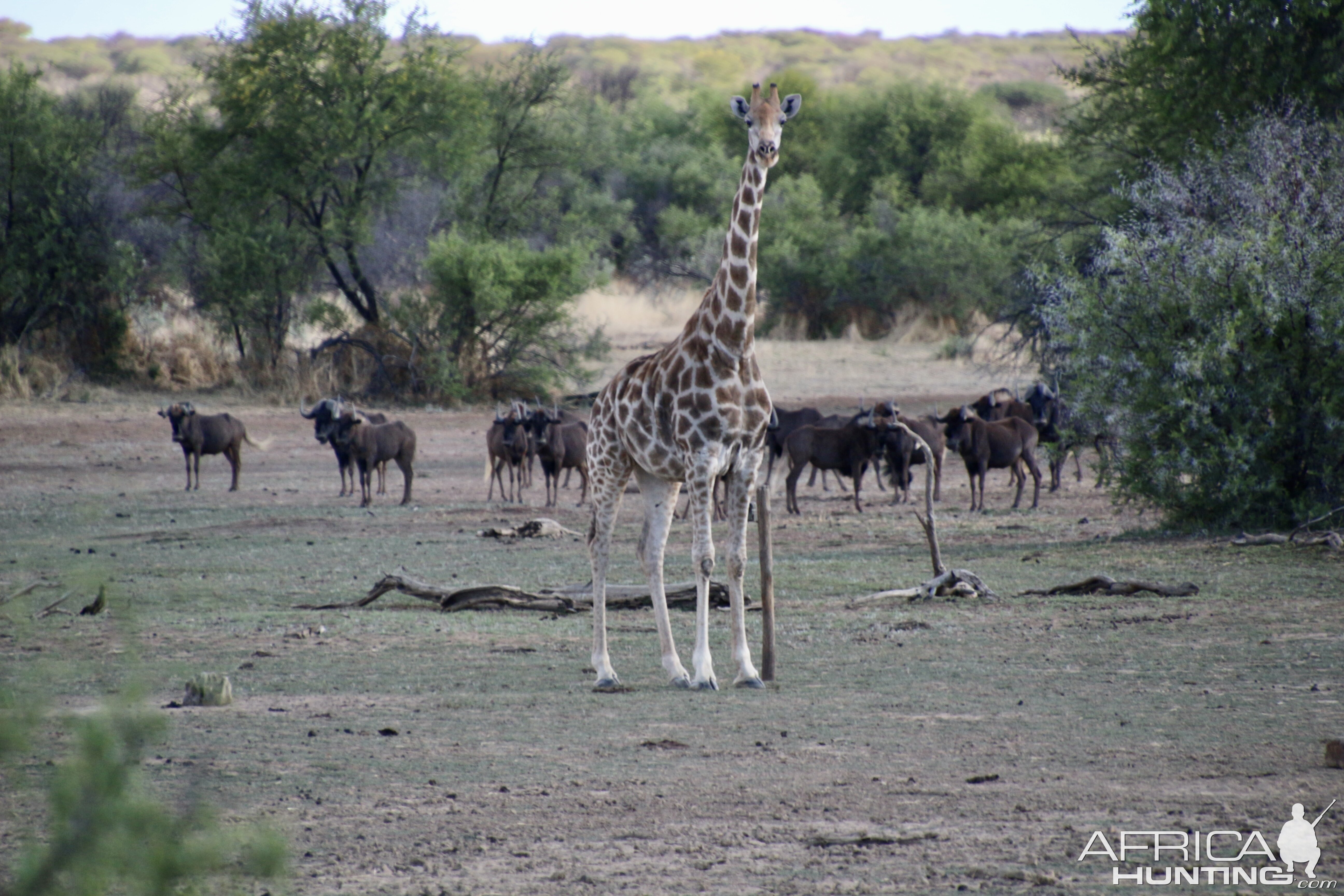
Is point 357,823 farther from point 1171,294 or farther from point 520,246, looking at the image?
point 520,246

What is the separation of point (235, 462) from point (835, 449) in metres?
10.00

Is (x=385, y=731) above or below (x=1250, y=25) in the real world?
below

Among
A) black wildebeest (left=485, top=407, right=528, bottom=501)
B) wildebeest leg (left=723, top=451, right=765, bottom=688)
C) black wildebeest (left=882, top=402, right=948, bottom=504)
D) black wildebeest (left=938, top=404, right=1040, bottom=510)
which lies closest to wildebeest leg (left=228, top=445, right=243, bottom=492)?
black wildebeest (left=485, top=407, right=528, bottom=501)

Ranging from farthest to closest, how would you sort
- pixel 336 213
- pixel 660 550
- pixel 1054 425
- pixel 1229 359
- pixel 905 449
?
pixel 336 213 → pixel 1054 425 → pixel 905 449 → pixel 1229 359 → pixel 660 550

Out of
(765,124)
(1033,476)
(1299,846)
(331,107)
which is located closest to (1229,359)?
(1033,476)

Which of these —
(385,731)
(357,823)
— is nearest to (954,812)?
(357,823)

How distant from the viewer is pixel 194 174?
36.8 meters

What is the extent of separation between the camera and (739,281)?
8.48 m

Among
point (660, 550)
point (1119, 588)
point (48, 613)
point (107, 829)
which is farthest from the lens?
point (1119, 588)

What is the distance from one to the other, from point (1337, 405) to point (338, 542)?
1126 centimetres

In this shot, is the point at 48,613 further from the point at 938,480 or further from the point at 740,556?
the point at 938,480

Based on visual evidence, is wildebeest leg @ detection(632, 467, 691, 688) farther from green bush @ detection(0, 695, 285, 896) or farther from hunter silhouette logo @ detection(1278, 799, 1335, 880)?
green bush @ detection(0, 695, 285, 896)

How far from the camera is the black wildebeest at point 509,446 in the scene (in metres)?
20.6

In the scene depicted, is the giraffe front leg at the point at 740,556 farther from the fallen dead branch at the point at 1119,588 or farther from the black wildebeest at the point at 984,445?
the black wildebeest at the point at 984,445
